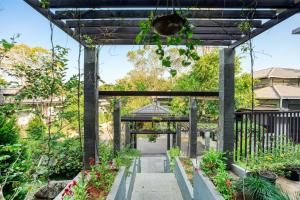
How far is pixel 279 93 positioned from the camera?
12055 mm

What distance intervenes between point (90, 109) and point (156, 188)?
2432mm

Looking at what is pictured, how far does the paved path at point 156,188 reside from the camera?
4.88m

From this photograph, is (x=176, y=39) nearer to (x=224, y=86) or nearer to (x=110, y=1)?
(x=110, y=1)

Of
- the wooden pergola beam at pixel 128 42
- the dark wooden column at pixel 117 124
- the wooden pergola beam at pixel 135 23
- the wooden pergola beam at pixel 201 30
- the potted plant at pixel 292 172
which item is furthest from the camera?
the dark wooden column at pixel 117 124

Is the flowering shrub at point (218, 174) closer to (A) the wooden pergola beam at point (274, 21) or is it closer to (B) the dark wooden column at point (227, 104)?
(B) the dark wooden column at point (227, 104)

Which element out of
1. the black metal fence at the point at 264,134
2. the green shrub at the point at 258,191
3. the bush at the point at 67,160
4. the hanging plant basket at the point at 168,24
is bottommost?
the bush at the point at 67,160

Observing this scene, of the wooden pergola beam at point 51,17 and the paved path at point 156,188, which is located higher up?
the wooden pergola beam at point 51,17

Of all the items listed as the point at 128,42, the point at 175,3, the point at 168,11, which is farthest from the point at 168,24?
the point at 128,42

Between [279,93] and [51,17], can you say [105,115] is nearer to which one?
[51,17]

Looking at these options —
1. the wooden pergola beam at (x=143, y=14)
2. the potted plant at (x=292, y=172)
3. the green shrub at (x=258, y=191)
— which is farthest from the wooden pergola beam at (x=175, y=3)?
the potted plant at (x=292, y=172)

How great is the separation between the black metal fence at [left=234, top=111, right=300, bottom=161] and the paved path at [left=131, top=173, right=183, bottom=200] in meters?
1.67

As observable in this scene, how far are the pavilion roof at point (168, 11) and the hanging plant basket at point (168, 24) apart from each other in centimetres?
46

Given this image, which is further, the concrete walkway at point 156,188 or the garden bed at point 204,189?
the concrete walkway at point 156,188

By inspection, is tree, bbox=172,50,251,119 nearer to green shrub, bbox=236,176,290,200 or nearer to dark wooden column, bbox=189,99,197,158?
dark wooden column, bbox=189,99,197,158
